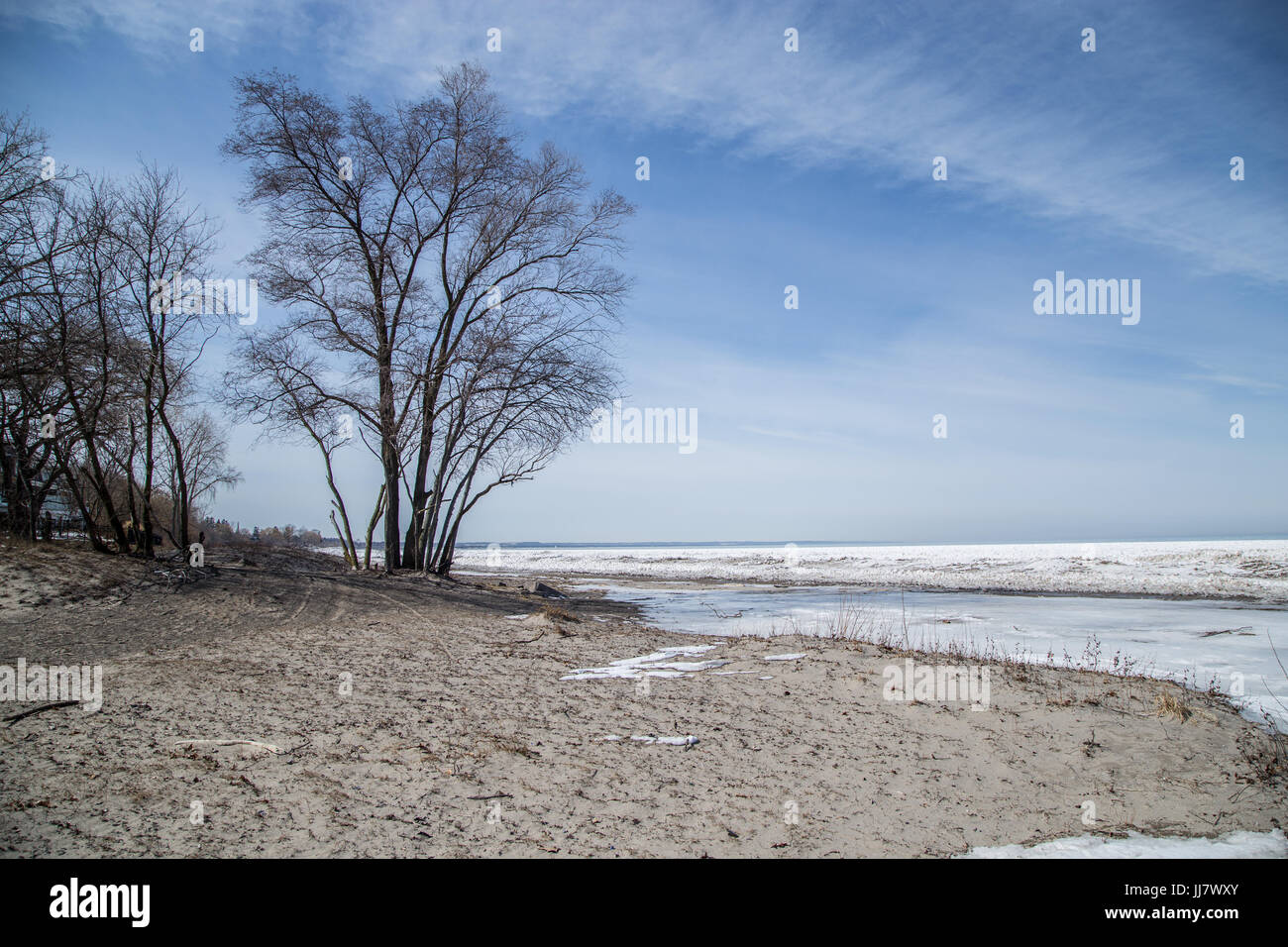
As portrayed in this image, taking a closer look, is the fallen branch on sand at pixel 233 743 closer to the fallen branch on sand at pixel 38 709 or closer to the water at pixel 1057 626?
the fallen branch on sand at pixel 38 709

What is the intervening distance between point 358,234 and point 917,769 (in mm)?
19449

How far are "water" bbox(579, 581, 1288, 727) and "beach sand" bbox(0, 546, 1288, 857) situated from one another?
6.22 ft

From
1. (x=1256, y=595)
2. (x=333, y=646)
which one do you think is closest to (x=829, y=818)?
(x=333, y=646)

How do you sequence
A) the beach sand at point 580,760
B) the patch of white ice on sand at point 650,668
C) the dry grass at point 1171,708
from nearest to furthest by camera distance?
the beach sand at point 580,760
the dry grass at point 1171,708
the patch of white ice on sand at point 650,668

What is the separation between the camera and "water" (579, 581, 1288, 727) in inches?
338

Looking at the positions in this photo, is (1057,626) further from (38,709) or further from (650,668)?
(38,709)

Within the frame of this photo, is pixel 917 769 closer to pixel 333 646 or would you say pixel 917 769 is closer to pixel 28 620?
pixel 333 646

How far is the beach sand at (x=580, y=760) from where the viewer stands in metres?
3.89

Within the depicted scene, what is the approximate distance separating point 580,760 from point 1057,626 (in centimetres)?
1154

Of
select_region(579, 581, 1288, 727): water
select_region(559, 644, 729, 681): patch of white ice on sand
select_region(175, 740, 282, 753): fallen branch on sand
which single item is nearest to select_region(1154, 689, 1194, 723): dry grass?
select_region(579, 581, 1288, 727): water

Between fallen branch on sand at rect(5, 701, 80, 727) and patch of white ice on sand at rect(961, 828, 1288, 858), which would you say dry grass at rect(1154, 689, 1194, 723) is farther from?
fallen branch on sand at rect(5, 701, 80, 727)

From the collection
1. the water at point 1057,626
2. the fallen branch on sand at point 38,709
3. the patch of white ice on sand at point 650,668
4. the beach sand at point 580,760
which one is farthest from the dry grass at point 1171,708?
the fallen branch on sand at point 38,709

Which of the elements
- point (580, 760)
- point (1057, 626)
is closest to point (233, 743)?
point (580, 760)

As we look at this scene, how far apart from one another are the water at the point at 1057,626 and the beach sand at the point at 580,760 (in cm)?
190
